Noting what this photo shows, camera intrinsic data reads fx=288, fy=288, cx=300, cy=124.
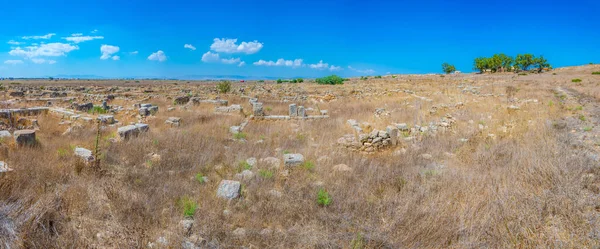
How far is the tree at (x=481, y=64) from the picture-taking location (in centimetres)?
6197

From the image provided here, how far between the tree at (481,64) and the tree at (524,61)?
5.58 m

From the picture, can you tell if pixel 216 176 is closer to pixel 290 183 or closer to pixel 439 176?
pixel 290 183

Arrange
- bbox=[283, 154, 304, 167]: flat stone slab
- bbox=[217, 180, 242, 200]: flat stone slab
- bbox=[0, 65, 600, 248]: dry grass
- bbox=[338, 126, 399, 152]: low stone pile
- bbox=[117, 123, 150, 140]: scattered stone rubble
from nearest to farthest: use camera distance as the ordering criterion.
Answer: bbox=[0, 65, 600, 248]: dry grass
bbox=[217, 180, 242, 200]: flat stone slab
bbox=[283, 154, 304, 167]: flat stone slab
bbox=[338, 126, 399, 152]: low stone pile
bbox=[117, 123, 150, 140]: scattered stone rubble

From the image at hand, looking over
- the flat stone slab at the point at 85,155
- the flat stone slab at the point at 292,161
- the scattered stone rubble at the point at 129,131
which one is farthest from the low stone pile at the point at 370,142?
the scattered stone rubble at the point at 129,131

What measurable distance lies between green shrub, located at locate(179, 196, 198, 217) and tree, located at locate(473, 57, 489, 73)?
237 feet

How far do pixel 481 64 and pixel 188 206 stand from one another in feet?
240

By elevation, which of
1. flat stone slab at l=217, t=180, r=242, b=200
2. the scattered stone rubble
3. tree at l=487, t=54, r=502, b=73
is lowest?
flat stone slab at l=217, t=180, r=242, b=200

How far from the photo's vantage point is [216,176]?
549cm

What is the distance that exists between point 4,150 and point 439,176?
29.3ft

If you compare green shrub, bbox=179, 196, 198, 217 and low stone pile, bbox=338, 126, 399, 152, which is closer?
green shrub, bbox=179, 196, 198, 217

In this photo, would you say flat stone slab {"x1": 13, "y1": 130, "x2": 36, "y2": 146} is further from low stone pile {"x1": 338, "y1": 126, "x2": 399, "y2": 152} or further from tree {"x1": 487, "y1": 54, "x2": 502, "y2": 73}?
tree {"x1": 487, "y1": 54, "x2": 502, "y2": 73}

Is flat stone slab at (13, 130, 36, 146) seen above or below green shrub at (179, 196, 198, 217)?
above

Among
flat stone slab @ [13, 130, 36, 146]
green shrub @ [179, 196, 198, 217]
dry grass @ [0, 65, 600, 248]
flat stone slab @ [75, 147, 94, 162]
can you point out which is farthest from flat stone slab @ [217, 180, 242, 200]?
flat stone slab @ [13, 130, 36, 146]

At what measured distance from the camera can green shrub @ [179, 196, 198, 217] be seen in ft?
12.9
